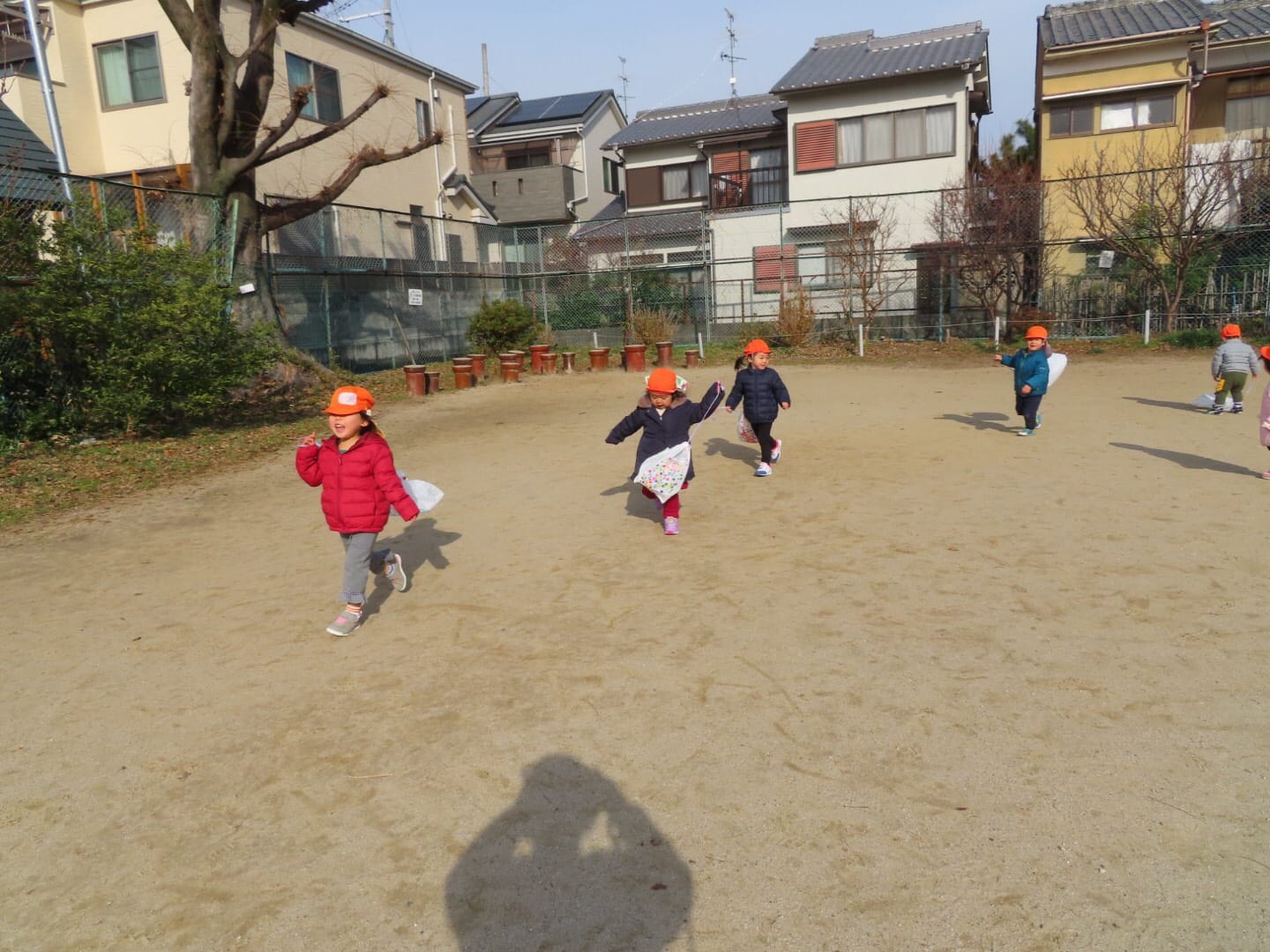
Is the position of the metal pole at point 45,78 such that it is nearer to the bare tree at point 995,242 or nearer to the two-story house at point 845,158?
the two-story house at point 845,158

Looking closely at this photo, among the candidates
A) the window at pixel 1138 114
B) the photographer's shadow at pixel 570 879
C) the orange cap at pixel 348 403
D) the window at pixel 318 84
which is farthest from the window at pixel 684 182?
the photographer's shadow at pixel 570 879

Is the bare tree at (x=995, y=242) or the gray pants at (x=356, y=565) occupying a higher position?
the bare tree at (x=995, y=242)

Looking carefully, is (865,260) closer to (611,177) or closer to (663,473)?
(663,473)

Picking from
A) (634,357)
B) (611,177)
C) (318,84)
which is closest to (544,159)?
(611,177)

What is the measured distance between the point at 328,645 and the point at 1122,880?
151 inches

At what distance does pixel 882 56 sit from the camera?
84.2 feet

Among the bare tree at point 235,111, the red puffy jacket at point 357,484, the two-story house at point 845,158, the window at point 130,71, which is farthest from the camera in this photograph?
the two-story house at point 845,158

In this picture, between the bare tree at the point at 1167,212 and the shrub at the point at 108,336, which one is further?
the bare tree at the point at 1167,212

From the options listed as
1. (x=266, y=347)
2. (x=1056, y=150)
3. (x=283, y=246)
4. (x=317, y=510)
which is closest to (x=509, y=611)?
(x=317, y=510)

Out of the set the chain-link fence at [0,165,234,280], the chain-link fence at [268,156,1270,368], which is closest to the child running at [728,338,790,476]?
the chain-link fence at [0,165,234,280]

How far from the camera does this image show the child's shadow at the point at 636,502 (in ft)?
24.5

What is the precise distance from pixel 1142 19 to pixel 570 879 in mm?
28021

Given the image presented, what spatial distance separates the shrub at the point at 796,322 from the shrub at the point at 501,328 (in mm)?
5639

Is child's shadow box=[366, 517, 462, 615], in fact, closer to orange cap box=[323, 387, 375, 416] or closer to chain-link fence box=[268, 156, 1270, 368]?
orange cap box=[323, 387, 375, 416]
